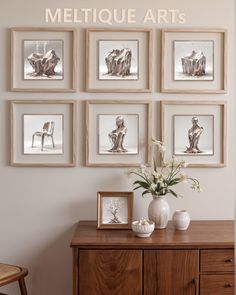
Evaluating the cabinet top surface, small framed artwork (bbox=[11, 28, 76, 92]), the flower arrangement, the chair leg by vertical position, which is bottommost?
the chair leg

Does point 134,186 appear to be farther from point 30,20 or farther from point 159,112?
point 30,20

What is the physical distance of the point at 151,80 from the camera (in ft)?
9.34

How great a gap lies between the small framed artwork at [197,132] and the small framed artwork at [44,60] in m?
0.66

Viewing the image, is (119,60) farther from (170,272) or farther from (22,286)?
(22,286)

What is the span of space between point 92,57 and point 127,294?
4.65 ft

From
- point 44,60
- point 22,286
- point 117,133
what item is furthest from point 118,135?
point 22,286

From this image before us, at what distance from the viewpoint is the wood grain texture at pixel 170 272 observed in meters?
2.41

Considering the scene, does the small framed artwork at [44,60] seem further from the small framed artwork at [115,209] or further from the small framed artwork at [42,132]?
the small framed artwork at [115,209]

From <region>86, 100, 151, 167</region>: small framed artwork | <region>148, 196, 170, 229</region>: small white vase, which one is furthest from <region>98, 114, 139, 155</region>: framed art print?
<region>148, 196, 170, 229</region>: small white vase

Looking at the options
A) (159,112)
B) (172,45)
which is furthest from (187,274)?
(172,45)

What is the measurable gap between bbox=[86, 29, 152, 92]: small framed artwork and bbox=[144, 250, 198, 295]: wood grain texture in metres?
1.02

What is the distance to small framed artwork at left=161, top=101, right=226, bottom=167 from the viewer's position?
9.41 ft

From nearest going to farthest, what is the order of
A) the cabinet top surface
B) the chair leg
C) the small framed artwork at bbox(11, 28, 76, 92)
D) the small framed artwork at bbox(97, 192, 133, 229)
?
the cabinet top surface → the chair leg → the small framed artwork at bbox(97, 192, 133, 229) → the small framed artwork at bbox(11, 28, 76, 92)

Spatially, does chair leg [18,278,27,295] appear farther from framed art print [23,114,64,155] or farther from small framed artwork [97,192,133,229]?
framed art print [23,114,64,155]
